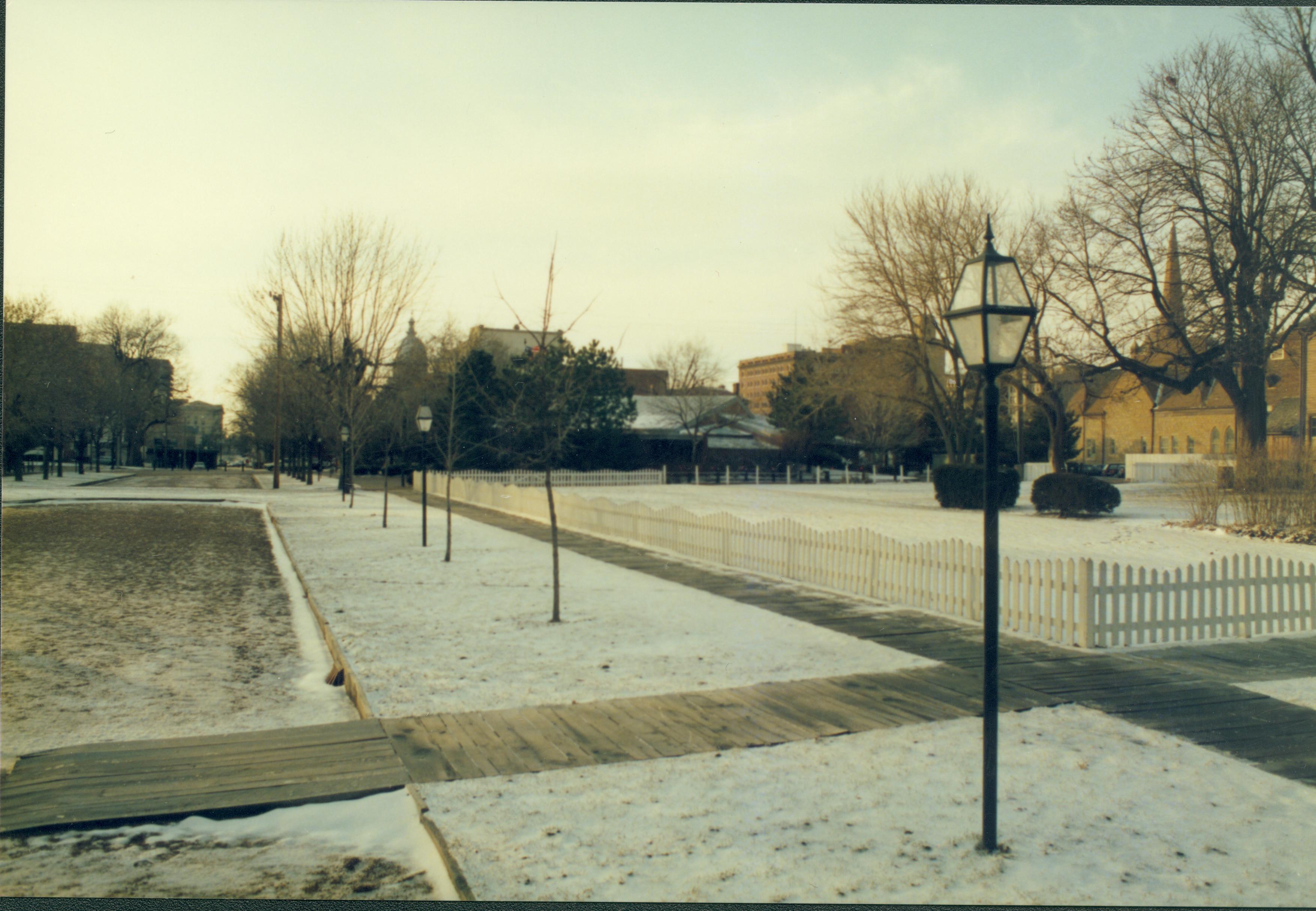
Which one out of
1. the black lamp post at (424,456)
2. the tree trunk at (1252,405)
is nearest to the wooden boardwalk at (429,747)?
the black lamp post at (424,456)

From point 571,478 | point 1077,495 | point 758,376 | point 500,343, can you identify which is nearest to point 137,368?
point 500,343

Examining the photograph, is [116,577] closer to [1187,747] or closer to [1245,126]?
[1187,747]

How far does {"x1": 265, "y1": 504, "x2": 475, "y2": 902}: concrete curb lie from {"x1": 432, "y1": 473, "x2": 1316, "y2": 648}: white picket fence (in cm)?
624

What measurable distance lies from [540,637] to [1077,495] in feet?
63.7

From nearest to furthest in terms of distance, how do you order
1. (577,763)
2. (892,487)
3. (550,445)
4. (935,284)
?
(577,763)
(550,445)
(935,284)
(892,487)

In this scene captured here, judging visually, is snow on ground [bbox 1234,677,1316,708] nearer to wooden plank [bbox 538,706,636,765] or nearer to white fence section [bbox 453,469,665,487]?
wooden plank [bbox 538,706,636,765]

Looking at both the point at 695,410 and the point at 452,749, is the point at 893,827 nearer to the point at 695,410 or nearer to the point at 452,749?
the point at 452,749

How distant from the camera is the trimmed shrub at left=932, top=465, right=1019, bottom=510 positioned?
26.0m

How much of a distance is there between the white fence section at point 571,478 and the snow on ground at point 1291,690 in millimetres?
28569

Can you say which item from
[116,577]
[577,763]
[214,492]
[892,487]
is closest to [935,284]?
[892,487]

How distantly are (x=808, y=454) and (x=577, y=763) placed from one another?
49.3 metres

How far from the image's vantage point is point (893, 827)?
4.00 m

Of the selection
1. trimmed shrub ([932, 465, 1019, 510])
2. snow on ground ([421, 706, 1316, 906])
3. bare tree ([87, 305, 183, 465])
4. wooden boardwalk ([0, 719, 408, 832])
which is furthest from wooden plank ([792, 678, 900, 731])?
bare tree ([87, 305, 183, 465])

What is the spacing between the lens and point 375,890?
3535 mm
